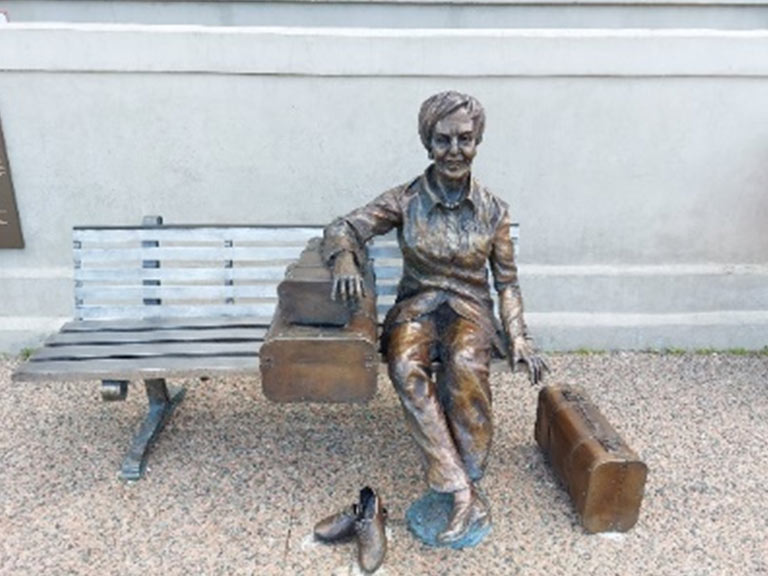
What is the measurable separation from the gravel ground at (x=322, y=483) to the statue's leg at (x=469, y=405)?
1.21ft

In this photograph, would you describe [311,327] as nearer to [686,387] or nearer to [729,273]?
[686,387]

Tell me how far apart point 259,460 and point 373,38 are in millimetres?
2448

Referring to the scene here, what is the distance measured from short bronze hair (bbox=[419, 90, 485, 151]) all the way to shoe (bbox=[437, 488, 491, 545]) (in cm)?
147

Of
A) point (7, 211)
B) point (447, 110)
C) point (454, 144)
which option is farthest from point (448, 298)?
point (7, 211)

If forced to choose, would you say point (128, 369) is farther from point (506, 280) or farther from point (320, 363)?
point (506, 280)

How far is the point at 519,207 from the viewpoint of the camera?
454cm

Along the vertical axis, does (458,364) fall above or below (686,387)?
above

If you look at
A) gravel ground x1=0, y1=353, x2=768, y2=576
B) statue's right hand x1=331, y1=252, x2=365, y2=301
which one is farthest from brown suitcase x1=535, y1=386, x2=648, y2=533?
statue's right hand x1=331, y1=252, x2=365, y2=301

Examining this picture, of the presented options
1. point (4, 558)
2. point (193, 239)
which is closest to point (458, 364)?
point (193, 239)

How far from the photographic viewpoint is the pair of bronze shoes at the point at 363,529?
8.97ft

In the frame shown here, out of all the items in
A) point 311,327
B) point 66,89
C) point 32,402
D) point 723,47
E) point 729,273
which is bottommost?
point 32,402

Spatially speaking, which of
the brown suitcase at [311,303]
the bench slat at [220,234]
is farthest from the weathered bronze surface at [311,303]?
the bench slat at [220,234]

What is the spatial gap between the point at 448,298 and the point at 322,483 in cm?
104

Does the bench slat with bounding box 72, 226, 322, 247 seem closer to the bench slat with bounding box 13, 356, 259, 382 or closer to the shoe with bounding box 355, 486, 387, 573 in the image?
the bench slat with bounding box 13, 356, 259, 382
